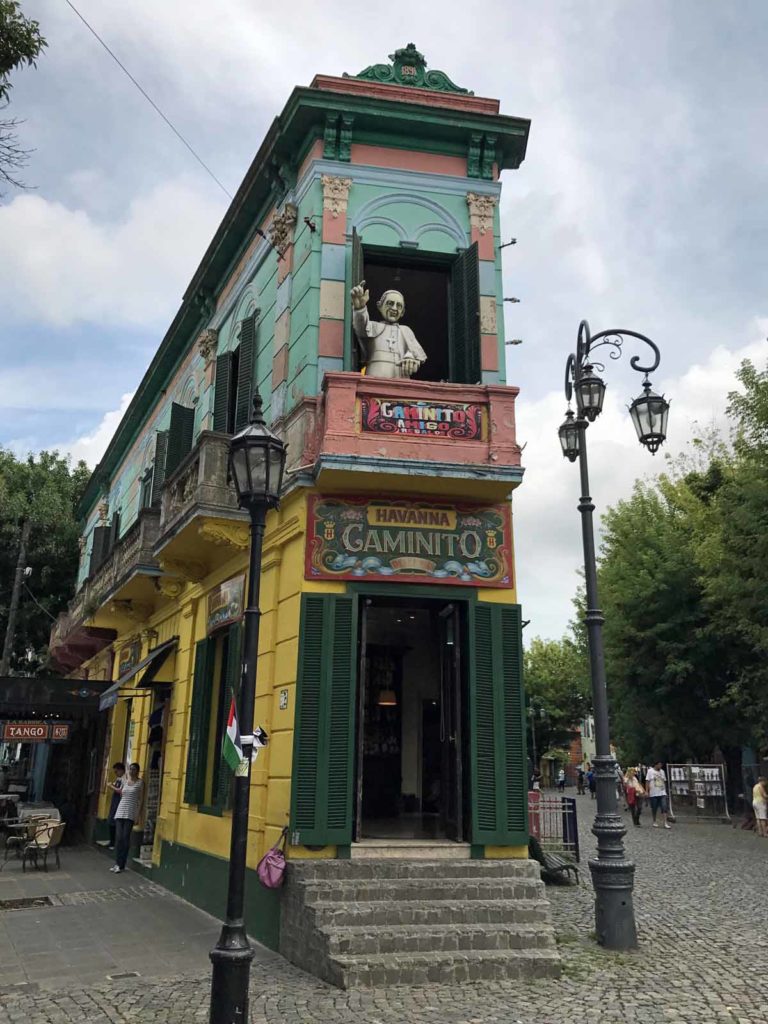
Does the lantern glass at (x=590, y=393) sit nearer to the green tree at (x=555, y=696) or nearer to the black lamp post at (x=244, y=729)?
the black lamp post at (x=244, y=729)

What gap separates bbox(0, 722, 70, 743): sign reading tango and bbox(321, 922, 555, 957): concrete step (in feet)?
40.9

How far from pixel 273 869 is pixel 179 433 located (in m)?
9.05

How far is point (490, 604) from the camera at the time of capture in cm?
962

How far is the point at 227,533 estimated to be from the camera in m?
10.9

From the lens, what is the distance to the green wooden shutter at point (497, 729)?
898 cm

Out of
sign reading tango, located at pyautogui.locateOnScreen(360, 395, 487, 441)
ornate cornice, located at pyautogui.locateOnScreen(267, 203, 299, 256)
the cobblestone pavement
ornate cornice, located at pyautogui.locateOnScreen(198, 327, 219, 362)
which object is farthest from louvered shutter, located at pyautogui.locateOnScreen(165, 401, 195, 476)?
the cobblestone pavement

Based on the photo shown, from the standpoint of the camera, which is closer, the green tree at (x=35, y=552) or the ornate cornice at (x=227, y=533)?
the ornate cornice at (x=227, y=533)

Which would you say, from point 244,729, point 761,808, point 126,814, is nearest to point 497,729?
point 244,729

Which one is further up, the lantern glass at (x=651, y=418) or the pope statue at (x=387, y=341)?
the pope statue at (x=387, y=341)

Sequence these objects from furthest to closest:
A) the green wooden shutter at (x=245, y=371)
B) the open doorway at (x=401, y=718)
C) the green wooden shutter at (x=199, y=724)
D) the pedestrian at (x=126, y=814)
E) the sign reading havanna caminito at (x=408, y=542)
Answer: the pedestrian at (x=126, y=814) < the open doorway at (x=401, y=718) < the green wooden shutter at (x=245, y=371) < the green wooden shutter at (x=199, y=724) < the sign reading havanna caminito at (x=408, y=542)

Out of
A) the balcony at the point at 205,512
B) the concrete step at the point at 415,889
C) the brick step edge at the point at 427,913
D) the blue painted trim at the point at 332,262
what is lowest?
the brick step edge at the point at 427,913

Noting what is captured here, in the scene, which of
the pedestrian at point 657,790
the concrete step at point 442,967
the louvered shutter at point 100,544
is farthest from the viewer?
the pedestrian at point 657,790

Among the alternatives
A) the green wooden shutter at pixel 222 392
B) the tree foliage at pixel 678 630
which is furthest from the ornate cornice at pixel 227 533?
the tree foliage at pixel 678 630

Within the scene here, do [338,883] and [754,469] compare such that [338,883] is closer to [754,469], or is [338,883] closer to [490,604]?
[490,604]
